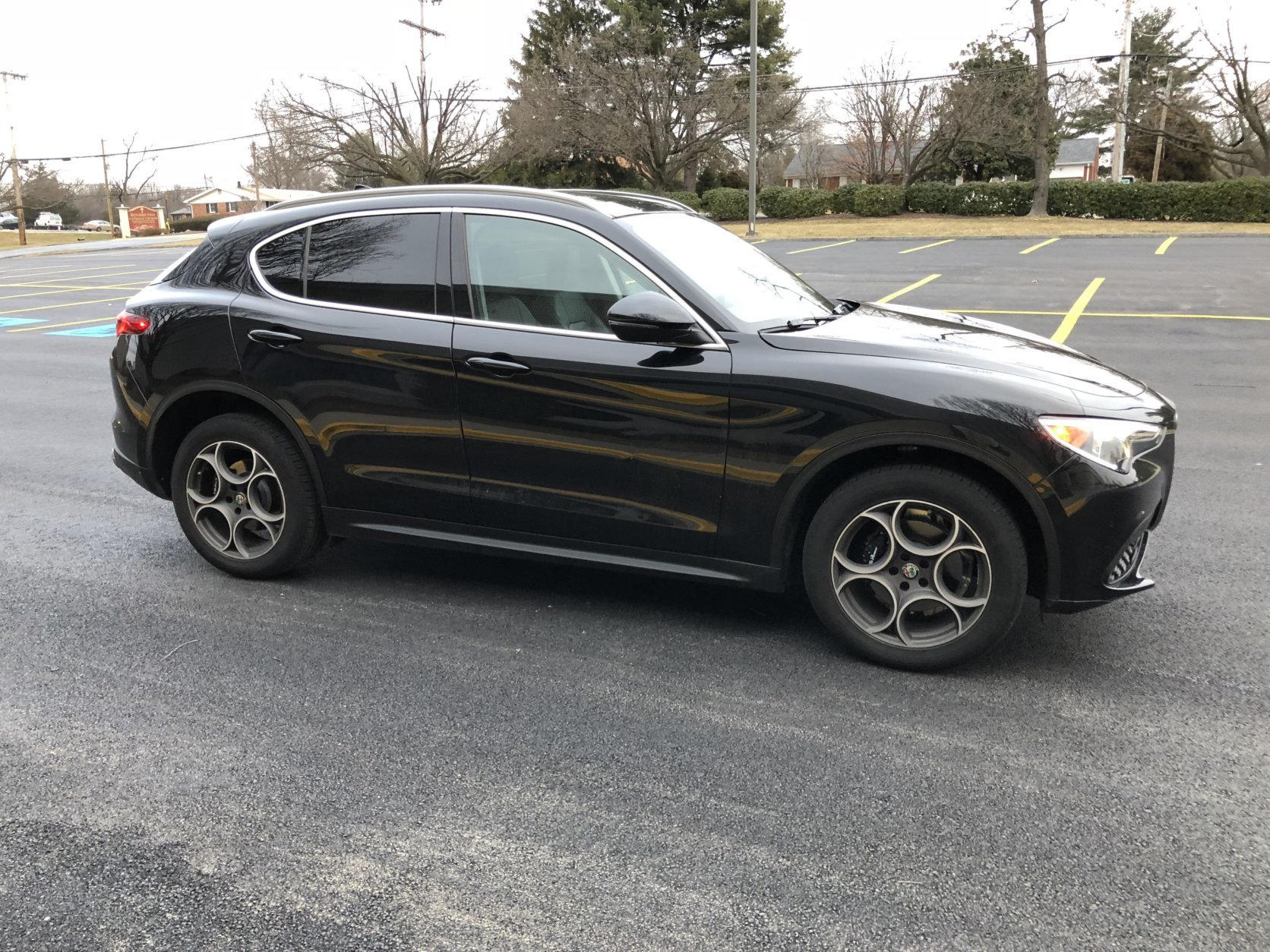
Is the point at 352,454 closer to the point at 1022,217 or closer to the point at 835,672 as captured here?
the point at 835,672

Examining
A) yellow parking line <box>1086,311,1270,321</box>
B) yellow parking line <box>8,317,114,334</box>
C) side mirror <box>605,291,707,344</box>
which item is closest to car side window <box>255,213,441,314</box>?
side mirror <box>605,291,707,344</box>

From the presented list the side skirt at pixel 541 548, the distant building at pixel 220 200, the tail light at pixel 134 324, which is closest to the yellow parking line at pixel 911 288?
the side skirt at pixel 541 548

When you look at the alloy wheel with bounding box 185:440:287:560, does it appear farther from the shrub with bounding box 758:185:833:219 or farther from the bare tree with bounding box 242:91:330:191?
the bare tree with bounding box 242:91:330:191

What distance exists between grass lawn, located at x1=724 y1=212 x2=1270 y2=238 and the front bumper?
24.6 m

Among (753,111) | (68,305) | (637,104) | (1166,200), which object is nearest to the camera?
(68,305)

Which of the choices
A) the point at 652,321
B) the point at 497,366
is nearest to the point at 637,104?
the point at 497,366

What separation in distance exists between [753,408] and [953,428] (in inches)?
26.9

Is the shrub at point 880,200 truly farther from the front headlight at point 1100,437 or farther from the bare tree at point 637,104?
the front headlight at point 1100,437

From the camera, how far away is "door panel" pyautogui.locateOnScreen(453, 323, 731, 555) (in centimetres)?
364

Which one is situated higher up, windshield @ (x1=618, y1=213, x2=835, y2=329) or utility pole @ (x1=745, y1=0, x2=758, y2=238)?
utility pole @ (x1=745, y1=0, x2=758, y2=238)

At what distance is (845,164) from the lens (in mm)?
58375

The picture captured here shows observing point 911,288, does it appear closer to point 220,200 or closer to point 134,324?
point 134,324

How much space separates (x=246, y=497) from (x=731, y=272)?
237cm

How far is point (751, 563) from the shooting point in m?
3.70
